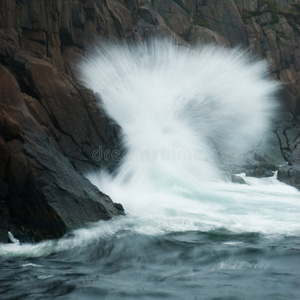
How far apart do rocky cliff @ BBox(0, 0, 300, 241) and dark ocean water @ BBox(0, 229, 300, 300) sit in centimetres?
160

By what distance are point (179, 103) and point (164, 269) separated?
16522 millimetres

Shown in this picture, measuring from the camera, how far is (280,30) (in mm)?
32375

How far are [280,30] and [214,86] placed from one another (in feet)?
27.6

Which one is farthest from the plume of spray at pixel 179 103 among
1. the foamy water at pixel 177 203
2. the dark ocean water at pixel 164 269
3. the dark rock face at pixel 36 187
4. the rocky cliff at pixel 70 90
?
the dark ocean water at pixel 164 269

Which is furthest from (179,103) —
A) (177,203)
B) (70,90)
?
(177,203)

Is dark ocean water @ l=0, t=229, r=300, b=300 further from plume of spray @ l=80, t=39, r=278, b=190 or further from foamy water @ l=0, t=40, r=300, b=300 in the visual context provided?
plume of spray @ l=80, t=39, r=278, b=190

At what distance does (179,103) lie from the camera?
24562 millimetres

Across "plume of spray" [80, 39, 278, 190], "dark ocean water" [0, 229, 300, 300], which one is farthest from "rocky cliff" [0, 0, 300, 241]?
"dark ocean water" [0, 229, 300, 300]

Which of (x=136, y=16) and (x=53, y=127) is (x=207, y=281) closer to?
(x=53, y=127)

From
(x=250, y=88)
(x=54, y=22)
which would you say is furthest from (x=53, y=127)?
(x=250, y=88)

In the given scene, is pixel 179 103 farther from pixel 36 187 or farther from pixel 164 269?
pixel 164 269

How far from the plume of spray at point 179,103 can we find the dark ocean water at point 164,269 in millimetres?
6857

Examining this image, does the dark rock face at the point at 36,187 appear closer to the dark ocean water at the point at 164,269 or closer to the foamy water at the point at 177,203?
the foamy water at the point at 177,203

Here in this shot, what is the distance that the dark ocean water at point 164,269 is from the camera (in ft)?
24.2
